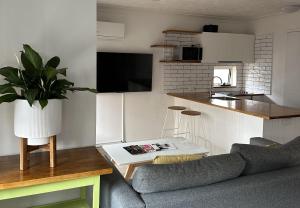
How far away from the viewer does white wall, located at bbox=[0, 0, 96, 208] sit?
6.07 ft

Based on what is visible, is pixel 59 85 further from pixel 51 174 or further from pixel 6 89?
pixel 51 174

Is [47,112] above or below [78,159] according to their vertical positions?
above

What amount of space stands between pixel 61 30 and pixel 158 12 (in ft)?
11.9

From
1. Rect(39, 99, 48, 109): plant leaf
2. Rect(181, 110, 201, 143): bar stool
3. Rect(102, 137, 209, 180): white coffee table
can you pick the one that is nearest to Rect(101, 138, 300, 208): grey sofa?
Rect(39, 99, 48, 109): plant leaf

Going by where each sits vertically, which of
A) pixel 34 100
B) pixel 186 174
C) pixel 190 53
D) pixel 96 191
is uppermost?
pixel 190 53

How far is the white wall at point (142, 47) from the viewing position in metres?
5.11

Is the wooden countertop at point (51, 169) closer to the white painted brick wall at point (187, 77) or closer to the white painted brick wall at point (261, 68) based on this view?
the white painted brick wall at point (187, 77)

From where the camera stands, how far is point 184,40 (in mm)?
5621

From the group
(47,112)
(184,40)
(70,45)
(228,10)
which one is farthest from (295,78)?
(47,112)

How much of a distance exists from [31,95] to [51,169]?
17.1 inches

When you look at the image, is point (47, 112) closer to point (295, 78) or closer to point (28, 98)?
point (28, 98)

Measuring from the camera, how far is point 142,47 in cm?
532

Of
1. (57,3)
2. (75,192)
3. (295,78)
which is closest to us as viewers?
(57,3)

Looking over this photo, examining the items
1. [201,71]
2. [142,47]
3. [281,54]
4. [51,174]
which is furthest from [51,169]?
[281,54]
